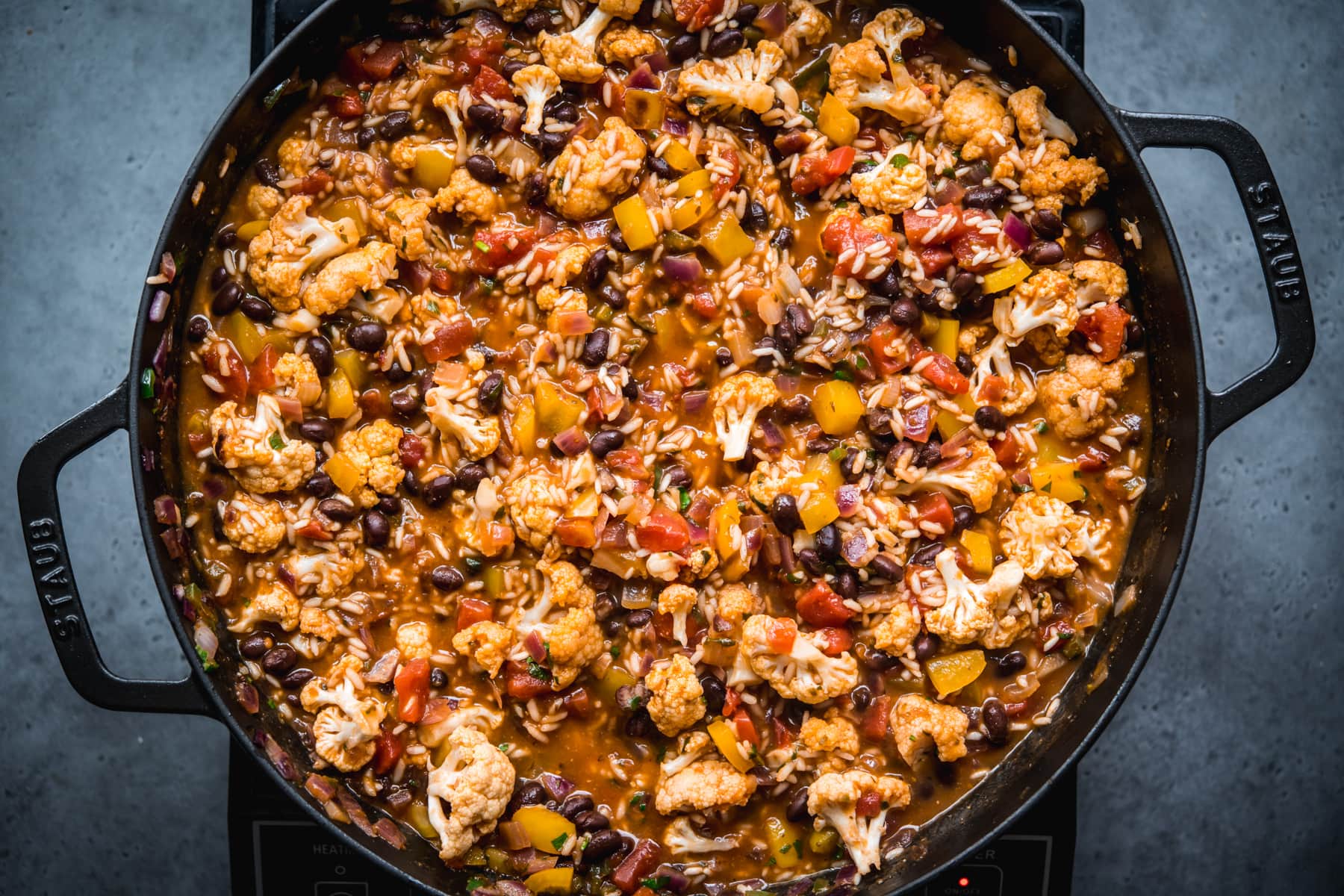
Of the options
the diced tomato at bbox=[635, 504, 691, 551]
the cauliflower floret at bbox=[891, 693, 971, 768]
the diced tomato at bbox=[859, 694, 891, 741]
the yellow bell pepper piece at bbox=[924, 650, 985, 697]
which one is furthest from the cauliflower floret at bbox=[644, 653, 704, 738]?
the yellow bell pepper piece at bbox=[924, 650, 985, 697]

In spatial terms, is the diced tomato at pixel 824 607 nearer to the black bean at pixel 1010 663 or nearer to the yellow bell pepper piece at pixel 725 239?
the black bean at pixel 1010 663

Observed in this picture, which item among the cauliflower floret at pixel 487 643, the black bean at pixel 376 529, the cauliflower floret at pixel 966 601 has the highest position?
the cauliflower floret at pixel 966 601

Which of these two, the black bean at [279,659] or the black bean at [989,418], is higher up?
the black bean at [989,418]

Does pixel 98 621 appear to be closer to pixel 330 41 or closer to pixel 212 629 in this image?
pixel 212 629

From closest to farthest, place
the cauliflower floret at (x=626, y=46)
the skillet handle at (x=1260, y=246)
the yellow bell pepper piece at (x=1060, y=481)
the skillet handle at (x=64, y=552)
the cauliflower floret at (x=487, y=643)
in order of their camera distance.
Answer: the skillet handle at (x=64, y=552), the skillet handle at (x=1260, y=246), the cauliflower floret at (x=487, y=643), the cauliflower floret at (x=626, y=46), the yellow bell pepper piece at (x=1060, y=481)

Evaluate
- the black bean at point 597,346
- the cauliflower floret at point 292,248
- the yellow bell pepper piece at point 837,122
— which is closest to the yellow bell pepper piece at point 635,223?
the black bean at point 597,346

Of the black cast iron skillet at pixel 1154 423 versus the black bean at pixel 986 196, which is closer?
the black cast iron skillet at pixel 1154 423

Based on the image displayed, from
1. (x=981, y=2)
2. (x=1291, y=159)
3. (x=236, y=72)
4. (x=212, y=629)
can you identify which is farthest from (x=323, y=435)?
(x=1291, y=159)
